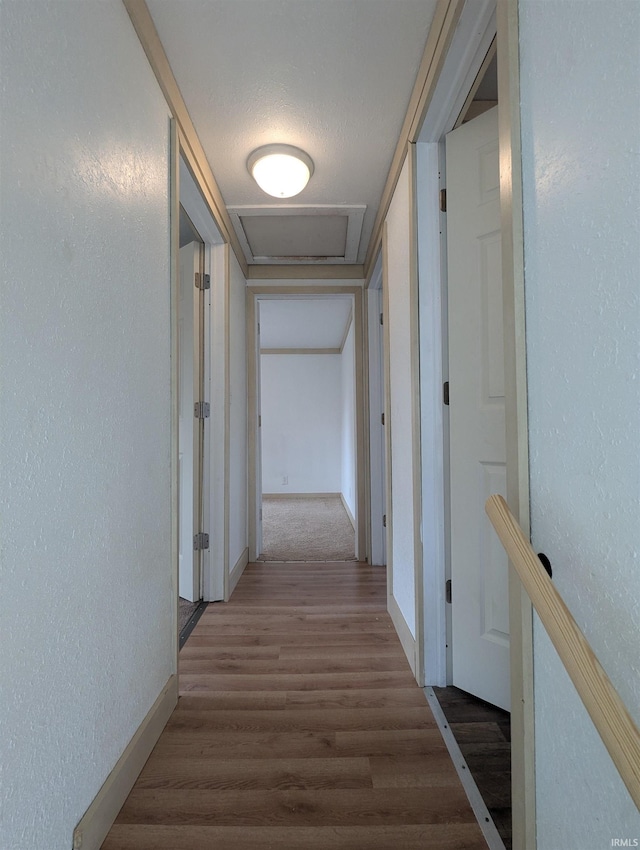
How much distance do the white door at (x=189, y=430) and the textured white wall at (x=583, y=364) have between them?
2021 millimetres

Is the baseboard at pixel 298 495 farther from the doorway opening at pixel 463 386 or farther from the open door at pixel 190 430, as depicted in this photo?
the doorway opening at pixel 463 386

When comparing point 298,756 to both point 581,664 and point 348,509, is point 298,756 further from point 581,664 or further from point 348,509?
point 348,509

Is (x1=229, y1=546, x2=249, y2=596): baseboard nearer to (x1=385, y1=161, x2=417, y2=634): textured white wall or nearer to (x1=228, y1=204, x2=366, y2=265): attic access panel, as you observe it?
(x1=385, y1=161, x2=417, y2=634): textured white wall

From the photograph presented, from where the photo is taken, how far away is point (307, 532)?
4316 mm

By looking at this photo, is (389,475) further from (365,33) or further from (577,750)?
(365,33)

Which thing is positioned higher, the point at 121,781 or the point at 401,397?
the point at 401,397

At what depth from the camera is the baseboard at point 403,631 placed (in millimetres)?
1739

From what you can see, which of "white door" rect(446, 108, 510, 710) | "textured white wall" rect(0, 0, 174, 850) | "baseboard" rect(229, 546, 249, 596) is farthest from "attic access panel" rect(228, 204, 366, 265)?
"baseboard" rect(229, 546, 249, 596)

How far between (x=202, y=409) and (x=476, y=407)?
1608 millimetres

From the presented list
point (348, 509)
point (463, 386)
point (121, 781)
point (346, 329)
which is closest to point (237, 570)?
point (121, 781)

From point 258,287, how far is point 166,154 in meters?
1.83

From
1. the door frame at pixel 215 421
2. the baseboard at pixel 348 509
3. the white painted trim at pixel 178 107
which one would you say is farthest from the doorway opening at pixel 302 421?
the white painted trim at pixel 178 107

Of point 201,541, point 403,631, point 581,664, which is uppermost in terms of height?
point 581,664

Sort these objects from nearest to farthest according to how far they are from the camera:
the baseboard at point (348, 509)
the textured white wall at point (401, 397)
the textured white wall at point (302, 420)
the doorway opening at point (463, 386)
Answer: the doorway opening at point (463, 386), the textured white wall at point (401, 397), the baseboard at point (348, 509), the textured white wall at point (302, 420)
